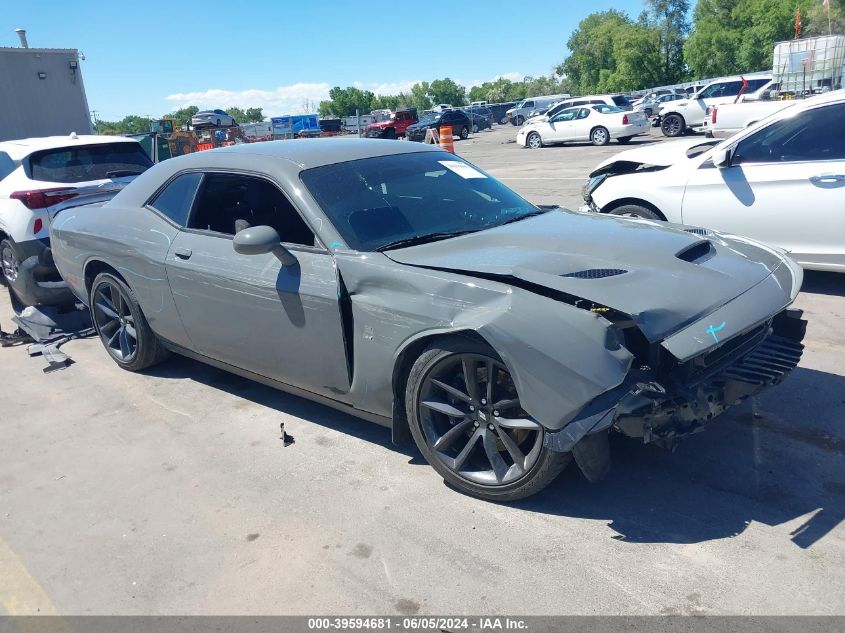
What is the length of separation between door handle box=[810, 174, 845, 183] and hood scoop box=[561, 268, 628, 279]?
341 centimetres

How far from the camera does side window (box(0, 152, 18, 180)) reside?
23.4 feet

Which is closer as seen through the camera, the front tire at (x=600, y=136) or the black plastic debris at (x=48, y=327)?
the black plastic debris at (x=48, y=327)

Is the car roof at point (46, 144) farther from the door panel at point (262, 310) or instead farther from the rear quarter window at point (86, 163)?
the door panel at point (262, 310)

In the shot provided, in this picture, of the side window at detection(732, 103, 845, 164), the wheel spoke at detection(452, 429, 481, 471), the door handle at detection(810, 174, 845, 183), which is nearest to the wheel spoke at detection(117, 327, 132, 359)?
the wheel spoke at detection(452, 429, 481, 471)

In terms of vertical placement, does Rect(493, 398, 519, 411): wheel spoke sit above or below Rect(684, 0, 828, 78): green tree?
below

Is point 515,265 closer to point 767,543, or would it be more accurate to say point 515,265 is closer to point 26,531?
point 767,543

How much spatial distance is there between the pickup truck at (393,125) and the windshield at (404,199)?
37.0 m

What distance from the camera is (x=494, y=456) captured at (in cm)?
319

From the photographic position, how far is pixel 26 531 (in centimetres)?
340

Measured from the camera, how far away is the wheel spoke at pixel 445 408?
3236 mm

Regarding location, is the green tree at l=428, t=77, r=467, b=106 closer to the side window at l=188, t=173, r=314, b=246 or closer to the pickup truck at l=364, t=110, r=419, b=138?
the pickup truck at l=364, t=110, r=419, b=138

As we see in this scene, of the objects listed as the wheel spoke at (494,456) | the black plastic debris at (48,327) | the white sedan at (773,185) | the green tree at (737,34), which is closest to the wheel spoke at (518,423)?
the wheel spoke at (494,456)

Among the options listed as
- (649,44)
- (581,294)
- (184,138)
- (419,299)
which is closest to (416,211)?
(419,299)

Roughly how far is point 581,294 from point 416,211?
4.41 ft
